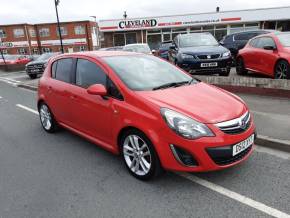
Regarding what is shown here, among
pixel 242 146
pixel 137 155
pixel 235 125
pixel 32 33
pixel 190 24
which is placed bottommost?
pixel 137 155

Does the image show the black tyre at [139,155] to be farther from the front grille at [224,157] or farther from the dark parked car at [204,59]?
the dark parked car at [204,59]

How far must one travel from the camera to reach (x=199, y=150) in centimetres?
325

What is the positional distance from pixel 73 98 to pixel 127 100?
138 centimetres

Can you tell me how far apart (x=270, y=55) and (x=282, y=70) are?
1.93 feet

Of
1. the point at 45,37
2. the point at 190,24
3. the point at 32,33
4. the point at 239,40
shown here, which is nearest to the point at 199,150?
the point at 239,40

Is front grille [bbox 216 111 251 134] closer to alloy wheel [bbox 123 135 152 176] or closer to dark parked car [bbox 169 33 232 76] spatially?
alloy wheel [bbox 123 135 152 176]

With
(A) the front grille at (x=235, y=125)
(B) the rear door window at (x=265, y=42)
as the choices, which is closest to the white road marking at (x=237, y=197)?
(A) the front grille at (x=235, y=125)

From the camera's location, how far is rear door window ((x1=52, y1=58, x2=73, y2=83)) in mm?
5060

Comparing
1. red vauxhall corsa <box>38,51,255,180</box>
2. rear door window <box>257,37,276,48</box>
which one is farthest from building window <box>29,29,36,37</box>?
red vauxhall corsa <box>38,51,255,180</box>

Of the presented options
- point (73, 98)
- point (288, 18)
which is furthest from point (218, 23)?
point (73, 98)

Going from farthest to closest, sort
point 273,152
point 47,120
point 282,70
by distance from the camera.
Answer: point 282,70, point 47,120, point 273,152

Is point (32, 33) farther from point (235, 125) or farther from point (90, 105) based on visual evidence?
point (235, 125)

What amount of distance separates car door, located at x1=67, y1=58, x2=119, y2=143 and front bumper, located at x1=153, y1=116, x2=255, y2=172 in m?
0.99

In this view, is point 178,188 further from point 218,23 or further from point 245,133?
point 218,23
